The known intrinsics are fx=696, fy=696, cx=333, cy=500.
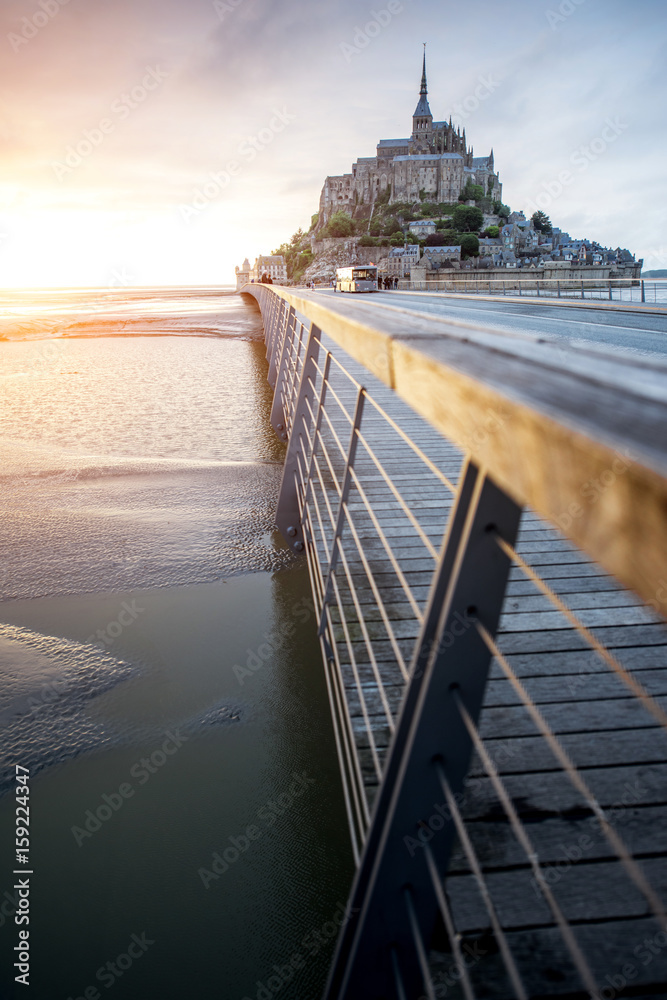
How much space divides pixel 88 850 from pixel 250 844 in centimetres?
76

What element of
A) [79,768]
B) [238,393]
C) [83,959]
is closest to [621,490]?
[83,959]

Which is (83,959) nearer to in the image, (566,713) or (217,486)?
(566,713)

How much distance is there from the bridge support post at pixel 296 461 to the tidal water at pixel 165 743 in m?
0.36

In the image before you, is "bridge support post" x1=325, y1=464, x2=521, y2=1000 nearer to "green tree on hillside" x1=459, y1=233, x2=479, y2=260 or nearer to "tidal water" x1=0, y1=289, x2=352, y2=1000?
"tidal water" x1=0, y1=289, x2=352, y2=1000

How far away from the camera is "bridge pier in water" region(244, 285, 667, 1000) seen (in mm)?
697

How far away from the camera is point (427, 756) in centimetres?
132

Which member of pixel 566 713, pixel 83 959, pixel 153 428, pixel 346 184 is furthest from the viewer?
pixel 346 184

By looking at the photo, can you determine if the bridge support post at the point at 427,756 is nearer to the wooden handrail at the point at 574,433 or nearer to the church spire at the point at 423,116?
the wooden handrail at the point at 574,433

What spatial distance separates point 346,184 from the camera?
120688 millimetres

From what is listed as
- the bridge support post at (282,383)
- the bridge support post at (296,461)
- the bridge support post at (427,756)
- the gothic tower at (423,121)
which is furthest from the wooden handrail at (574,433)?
the gothic tower at (423,121)

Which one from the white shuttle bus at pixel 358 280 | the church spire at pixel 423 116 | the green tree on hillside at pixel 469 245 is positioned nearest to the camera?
the white shuttle bus at pixel 358 280

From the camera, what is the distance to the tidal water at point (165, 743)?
282 cm

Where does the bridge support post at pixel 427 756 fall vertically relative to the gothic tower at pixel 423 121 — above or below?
below

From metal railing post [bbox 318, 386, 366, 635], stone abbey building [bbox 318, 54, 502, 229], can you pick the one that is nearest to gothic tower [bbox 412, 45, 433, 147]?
stone abbey building [bbox 318, 54, 502, 229]
